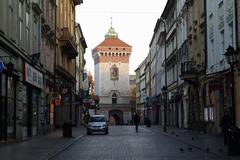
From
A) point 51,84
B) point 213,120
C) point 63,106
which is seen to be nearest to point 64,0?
point 63,106

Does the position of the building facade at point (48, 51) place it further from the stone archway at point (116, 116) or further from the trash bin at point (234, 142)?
the stone archway at point (116, 116)

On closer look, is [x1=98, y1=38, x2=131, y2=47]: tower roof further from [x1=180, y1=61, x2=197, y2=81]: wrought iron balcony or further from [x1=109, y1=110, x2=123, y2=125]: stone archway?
[x1=180, y1=61, x2=197, y2=81]: wrought iron balcony

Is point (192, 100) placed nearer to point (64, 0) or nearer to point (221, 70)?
point (221, 70)

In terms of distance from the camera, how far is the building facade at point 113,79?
13912 cm

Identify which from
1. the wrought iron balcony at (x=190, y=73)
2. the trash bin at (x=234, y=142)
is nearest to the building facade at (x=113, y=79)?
the wrought iron balcony at (x=190, y=73)

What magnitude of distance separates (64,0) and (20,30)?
98.7 ft

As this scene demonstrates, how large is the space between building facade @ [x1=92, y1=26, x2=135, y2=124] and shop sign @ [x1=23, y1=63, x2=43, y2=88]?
3864 inches

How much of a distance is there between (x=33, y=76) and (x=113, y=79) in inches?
4029

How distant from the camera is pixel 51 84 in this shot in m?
47.9

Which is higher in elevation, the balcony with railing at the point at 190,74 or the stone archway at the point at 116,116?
the balcony with railing at the point at 190,74

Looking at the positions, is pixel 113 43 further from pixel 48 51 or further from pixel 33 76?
pixel 33 76

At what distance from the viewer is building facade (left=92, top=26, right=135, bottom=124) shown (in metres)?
139

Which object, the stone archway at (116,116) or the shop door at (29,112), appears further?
the stone archway at (116,116)

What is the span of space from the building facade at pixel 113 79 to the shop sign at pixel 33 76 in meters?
98.2
